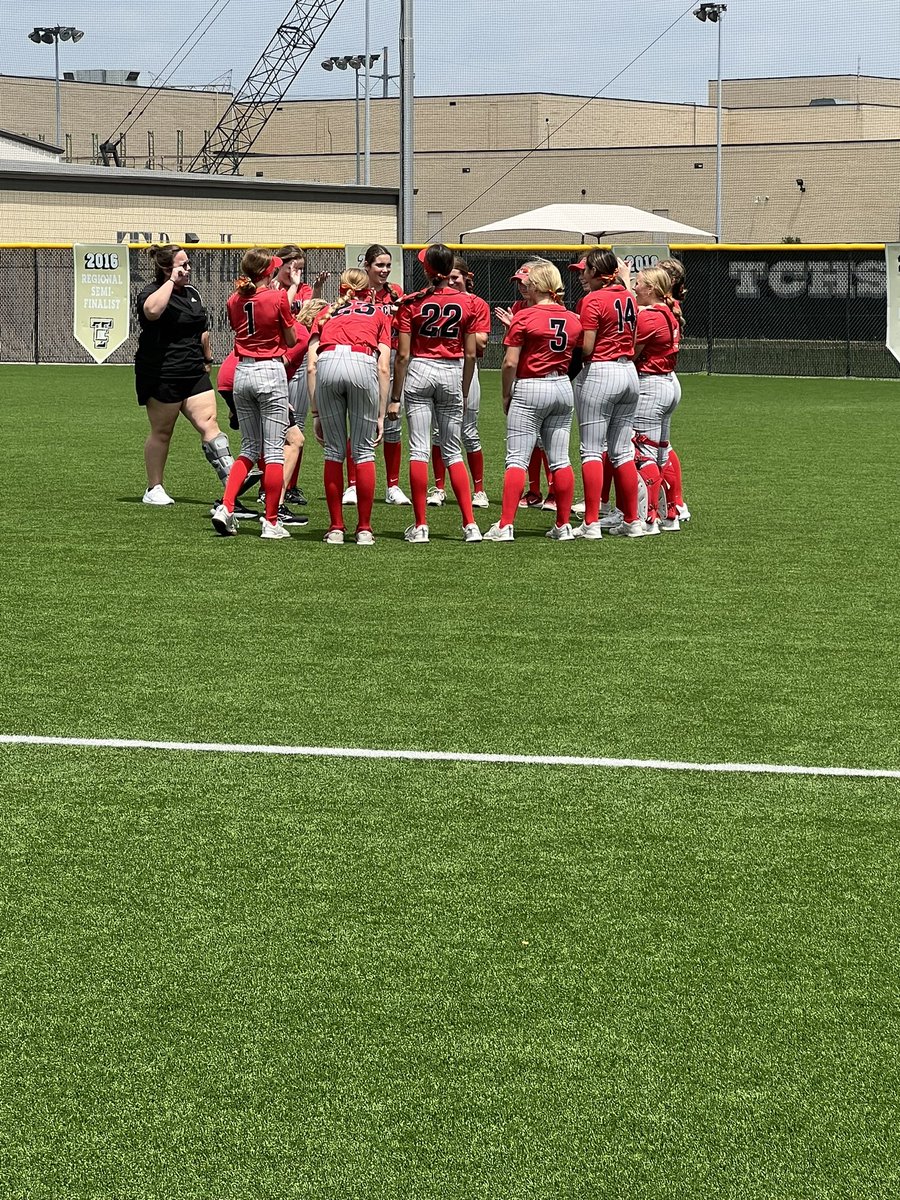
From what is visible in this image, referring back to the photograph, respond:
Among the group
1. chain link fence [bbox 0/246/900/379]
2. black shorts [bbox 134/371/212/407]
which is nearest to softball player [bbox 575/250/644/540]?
black shorts [bbox 134/371/212/407]

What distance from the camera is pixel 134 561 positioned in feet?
35.6

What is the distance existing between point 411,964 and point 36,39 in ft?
302

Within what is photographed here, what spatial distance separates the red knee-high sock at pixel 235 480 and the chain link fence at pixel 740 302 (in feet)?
65.7

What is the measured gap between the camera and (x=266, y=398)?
38.1 ft

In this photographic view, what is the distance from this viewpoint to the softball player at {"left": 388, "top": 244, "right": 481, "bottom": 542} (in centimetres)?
1123

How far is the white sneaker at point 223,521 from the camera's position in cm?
1185

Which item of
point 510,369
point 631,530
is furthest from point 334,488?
point 631,530

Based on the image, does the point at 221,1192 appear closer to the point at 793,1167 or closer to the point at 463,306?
the point at 793,1167

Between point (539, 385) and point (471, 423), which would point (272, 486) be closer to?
point (539, 385)

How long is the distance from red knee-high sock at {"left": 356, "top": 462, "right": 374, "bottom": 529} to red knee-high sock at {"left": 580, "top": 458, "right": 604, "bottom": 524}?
1.55 m

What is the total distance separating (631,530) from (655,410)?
2.92 feet

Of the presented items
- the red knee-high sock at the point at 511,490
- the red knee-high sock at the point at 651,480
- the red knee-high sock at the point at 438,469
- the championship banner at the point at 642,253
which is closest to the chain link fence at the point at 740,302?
the championship banner at the point at 642,253

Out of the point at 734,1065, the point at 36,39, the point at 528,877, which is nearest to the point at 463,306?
the point at 528,877

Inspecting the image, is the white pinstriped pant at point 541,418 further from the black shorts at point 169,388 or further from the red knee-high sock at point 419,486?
the black shorts at point 169,388
